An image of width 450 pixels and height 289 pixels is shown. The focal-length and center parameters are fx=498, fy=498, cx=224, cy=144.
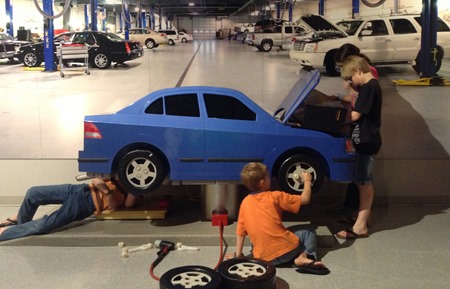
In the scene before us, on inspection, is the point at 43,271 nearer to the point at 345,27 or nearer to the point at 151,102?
the point at 151,102

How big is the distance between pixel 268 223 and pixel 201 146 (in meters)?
0.92

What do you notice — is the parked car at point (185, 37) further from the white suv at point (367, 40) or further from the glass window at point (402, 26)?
the glass window at point (402, 26)

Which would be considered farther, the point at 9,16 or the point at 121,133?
the point at 9,16

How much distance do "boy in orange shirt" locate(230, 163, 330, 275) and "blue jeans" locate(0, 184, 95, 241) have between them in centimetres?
149

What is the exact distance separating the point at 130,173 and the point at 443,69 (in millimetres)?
4590

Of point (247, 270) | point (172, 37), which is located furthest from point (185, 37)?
point (247, 270)

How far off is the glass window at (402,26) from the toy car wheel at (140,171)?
11.6ft

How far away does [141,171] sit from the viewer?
4.10 meters

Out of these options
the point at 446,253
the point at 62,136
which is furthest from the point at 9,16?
the point at 446,253

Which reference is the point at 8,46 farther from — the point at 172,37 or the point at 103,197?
the point at 103,197

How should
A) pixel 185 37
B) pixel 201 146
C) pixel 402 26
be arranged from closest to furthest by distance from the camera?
pixel 201 146 < pixel 402 26 < pixel 185 37

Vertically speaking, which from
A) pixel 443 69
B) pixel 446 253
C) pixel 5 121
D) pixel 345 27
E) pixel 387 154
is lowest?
pixel 446 253

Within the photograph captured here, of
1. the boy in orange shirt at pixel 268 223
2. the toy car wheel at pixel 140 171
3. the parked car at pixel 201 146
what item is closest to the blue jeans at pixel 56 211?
the parked car at pixel 201 146

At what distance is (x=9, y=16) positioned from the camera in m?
6.26
